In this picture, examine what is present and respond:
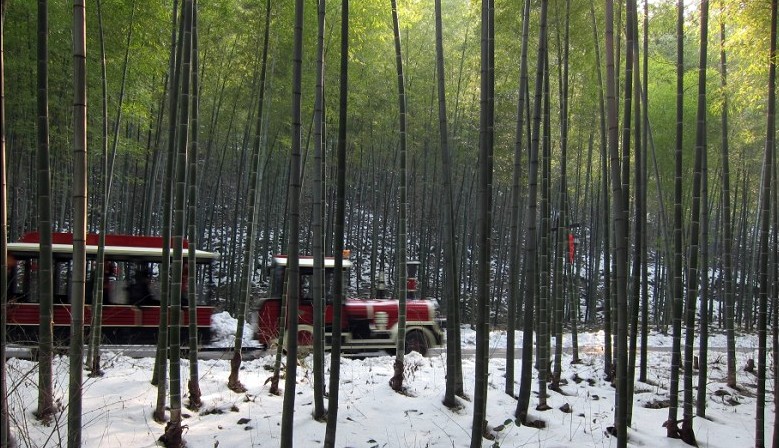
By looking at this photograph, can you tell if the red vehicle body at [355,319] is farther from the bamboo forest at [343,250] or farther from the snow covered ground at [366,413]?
the snow covered ground at [366,413]

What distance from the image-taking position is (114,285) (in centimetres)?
679

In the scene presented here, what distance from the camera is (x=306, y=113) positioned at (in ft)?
→ 21.4

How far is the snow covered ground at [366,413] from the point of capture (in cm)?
360

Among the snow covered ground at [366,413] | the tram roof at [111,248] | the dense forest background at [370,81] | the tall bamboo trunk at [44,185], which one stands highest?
the dense forest background at [370,81]

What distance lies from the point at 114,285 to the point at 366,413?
402 cm

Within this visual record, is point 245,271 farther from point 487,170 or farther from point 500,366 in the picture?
point 500,366

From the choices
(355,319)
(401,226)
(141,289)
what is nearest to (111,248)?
(141,289)

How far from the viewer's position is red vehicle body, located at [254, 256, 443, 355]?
23.0ft

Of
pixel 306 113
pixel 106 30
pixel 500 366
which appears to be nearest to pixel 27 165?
pixel 106 30

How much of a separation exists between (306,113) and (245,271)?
7.62 feet

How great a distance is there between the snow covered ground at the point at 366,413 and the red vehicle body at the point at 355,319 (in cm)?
124

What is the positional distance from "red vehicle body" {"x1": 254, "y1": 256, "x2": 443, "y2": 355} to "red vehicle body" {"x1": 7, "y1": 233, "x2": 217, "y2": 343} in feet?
2.59

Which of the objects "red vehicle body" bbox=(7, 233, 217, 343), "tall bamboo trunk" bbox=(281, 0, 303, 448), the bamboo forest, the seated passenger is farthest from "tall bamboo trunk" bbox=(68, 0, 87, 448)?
the seated passenger

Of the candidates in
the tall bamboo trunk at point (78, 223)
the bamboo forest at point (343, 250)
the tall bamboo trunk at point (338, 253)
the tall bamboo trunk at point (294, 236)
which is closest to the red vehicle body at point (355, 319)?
the bamboo forest at point (343, 250)
